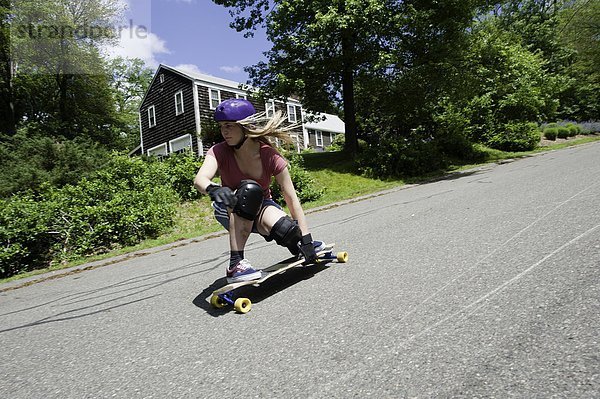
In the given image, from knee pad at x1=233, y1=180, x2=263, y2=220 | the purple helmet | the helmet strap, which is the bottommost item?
knee pad at x1=233, y1=180, x2=263, y2=220

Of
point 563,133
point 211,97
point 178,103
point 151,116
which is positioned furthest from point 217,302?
point 151,116

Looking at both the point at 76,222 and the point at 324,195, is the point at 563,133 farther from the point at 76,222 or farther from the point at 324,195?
the point at 76,222

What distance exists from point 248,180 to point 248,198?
0.62 ft

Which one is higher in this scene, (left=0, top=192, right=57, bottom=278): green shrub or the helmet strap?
the helmet strap

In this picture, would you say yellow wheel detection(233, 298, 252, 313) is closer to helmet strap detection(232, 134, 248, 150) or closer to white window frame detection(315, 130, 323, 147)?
helmet strap detection(232, 134, 248, 150)

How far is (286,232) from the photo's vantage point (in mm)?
3504

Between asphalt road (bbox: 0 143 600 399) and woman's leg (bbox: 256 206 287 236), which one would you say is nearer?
asphalt road (bbox: 0 143 600 399)

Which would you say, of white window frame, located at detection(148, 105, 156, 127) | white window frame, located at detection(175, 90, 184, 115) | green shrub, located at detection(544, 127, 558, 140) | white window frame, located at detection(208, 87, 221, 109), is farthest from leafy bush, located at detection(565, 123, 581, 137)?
white window frame, located at detection(148, 105, 156, 127)

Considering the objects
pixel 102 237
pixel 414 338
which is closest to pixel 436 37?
pixel 102 237

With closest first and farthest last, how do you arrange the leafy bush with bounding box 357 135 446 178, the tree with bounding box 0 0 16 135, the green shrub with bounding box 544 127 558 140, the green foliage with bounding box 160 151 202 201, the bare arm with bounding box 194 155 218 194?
the bare arm with bounding box 194 155 218 194 → the green foliage with bounding box 160 151 202 201 → the leafy bush with bounding box 357 135 446 178 → the tree with bounding box 0 0 16 135 → the green shrub with bounding box 544 127 558 140

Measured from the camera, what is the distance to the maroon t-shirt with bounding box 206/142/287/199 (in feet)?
11.8

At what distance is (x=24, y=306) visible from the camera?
4.64m

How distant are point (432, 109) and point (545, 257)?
17.1 metres

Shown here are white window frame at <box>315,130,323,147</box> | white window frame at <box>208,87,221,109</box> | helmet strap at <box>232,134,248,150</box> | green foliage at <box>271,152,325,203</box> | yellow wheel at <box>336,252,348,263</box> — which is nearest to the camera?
helmet strap at <box>232,134,248,150</box>
